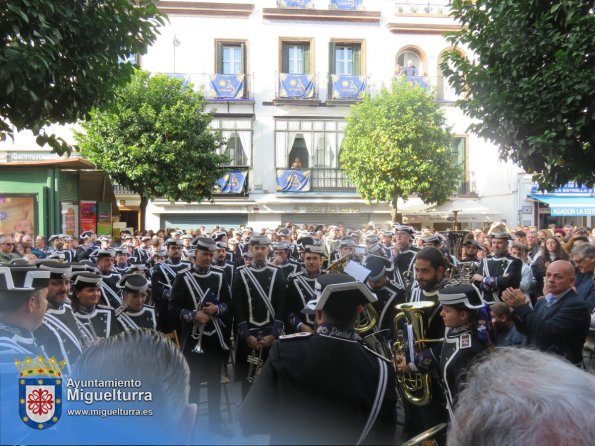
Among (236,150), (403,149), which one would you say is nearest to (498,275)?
(403,149)

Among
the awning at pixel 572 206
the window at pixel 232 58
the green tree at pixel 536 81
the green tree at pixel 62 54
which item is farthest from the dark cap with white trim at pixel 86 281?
the awning at pixel 572 206

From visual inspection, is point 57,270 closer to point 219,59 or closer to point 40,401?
point 40,401

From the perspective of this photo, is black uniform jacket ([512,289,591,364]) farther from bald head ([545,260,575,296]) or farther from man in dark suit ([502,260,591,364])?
bald head ([545,260,575,296])

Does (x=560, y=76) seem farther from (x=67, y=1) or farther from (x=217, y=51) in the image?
(x=217, y=51)

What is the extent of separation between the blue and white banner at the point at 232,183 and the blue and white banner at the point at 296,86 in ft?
14.1

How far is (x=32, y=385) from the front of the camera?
90.7 inches

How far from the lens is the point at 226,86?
27.1 meters

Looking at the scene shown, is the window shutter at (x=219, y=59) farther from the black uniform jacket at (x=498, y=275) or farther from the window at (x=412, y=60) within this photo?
the black uniform jacket at (x=498, y=275)

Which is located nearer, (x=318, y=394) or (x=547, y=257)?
(x=318, y=394)

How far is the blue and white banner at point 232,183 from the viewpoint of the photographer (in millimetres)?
27172

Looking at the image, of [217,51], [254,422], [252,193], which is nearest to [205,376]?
[254,422]

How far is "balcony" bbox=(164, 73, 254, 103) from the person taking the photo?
2698cm

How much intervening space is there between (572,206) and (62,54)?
983 inches

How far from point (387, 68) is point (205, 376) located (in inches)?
961
